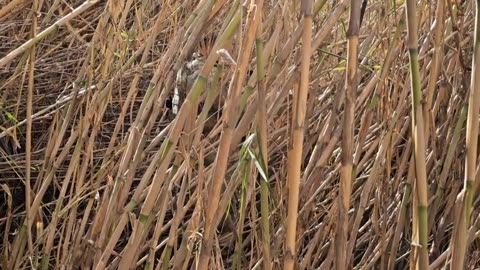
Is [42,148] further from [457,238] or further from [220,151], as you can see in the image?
[457,238]

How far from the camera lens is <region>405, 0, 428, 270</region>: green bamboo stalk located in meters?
0.62

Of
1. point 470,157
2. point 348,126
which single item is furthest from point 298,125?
point 470,157

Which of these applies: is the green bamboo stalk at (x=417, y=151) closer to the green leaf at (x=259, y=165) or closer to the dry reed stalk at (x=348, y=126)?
the dry reed stalk at (x=348, y=126)

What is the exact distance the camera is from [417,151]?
2.12ft

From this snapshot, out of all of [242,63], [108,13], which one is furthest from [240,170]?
[108,13]

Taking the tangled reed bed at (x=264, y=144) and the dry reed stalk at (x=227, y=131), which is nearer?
the dry reed stalk at (x=227, y=131)

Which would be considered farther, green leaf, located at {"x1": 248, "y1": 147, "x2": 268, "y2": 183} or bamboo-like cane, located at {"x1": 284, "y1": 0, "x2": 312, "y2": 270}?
green leaf, located at {"x1": 248, "y1": 147, "x2": 268, "y2": 183}

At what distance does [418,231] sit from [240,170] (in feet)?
0.79

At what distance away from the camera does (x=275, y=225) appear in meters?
1.11

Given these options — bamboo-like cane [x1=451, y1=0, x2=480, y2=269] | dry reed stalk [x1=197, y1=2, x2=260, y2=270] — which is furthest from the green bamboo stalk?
dry reed stalk [x1=197, y1=2, x2=260, y2=270]

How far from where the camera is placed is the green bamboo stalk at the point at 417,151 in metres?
0.62

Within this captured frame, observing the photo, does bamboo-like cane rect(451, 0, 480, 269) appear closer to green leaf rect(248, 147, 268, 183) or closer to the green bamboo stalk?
the green bamboo stalk

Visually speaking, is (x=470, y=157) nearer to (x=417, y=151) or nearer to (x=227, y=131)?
(x=417, y=151)

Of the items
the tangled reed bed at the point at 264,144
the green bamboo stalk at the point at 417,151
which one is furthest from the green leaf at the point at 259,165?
the green bamboo stalk at the point at 417,151
